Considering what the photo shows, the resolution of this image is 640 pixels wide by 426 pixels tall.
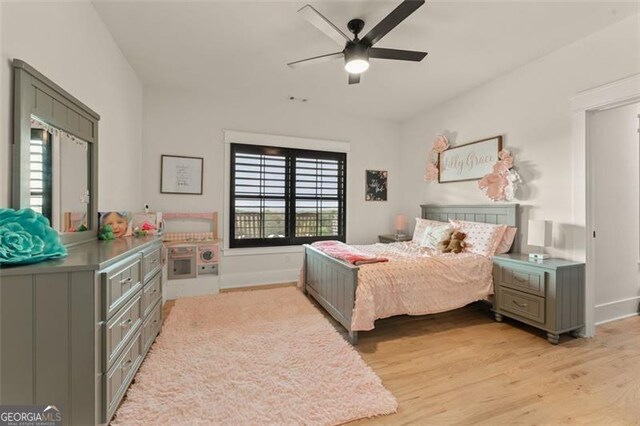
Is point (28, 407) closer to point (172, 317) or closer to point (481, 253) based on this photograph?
point (172, 317)

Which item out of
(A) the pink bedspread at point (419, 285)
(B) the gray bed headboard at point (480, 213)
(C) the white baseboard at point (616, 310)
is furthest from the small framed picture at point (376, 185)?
(C) the white baseboard at point (616, 310)

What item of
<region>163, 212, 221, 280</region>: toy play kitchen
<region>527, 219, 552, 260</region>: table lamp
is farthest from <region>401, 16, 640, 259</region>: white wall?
<region>163, 212, 221, 280</region>: toy play kitchen

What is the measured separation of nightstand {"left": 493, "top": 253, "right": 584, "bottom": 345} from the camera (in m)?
2.42

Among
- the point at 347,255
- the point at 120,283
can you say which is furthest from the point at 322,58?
the point at 120,283

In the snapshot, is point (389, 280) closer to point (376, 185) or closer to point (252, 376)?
point (252, 376)

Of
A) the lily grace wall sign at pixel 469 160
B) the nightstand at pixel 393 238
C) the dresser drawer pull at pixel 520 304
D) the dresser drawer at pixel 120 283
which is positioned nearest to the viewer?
the dresser drawer at pixel 120 283

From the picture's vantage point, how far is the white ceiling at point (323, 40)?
219cm

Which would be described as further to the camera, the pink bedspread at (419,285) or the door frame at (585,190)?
the door frame at (585,190)

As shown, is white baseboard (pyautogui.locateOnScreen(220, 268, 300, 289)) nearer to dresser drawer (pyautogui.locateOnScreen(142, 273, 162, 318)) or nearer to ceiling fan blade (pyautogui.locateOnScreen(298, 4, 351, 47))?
dresser drawer (pyautogui.locateOnScreen(142, 273, 162, 318))

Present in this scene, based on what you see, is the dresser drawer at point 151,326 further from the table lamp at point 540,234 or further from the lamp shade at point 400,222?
the lamp shade at point 400,222

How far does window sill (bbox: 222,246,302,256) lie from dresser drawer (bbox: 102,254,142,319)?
215cm

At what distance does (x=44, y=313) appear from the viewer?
3.89 ft

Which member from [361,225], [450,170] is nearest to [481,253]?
[450,170]

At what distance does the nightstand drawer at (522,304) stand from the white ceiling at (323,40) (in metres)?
2.49
